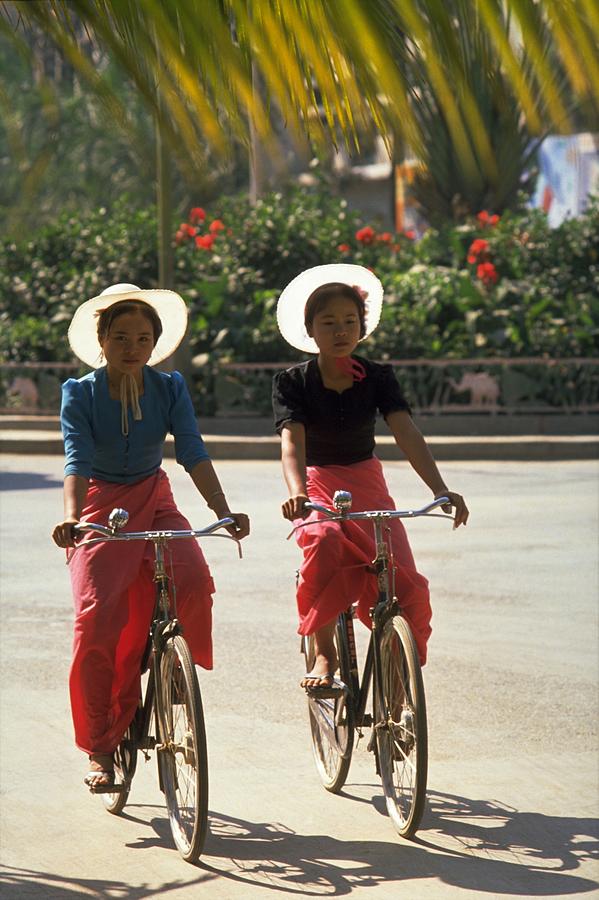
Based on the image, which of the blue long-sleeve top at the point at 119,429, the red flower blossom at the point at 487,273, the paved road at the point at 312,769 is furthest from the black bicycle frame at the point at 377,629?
the red flower blossom at the point at 487,273

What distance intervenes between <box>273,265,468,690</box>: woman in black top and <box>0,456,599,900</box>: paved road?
602 millimetres

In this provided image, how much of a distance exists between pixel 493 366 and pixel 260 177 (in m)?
18.0

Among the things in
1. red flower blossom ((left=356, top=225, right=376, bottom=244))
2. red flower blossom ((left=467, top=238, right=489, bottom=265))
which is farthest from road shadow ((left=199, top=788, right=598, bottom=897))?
red flower blossom ((left=356, top=225, right=376, bottom=244))

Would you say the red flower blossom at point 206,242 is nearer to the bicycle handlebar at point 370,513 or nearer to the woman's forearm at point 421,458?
the woman's forearm at point 421,458

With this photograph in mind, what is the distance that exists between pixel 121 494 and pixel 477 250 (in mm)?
16021

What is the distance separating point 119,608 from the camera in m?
4.60

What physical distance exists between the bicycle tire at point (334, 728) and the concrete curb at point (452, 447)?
1146 cm

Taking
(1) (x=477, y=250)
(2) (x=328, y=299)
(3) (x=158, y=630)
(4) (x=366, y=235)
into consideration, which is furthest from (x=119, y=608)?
(4) (x=366, y=235)

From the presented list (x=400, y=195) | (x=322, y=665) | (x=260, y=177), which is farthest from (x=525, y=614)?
(x=400, y=195)

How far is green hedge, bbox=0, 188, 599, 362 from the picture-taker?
64.6 ft

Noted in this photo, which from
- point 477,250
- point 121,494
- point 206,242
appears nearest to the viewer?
point 121,494

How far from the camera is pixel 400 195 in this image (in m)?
43.2

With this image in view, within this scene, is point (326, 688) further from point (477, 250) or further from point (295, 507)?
point (477, 250)

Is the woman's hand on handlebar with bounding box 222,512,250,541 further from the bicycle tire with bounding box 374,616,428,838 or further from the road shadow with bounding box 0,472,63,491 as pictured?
the road shadow with bounding box 0,472,63,491
